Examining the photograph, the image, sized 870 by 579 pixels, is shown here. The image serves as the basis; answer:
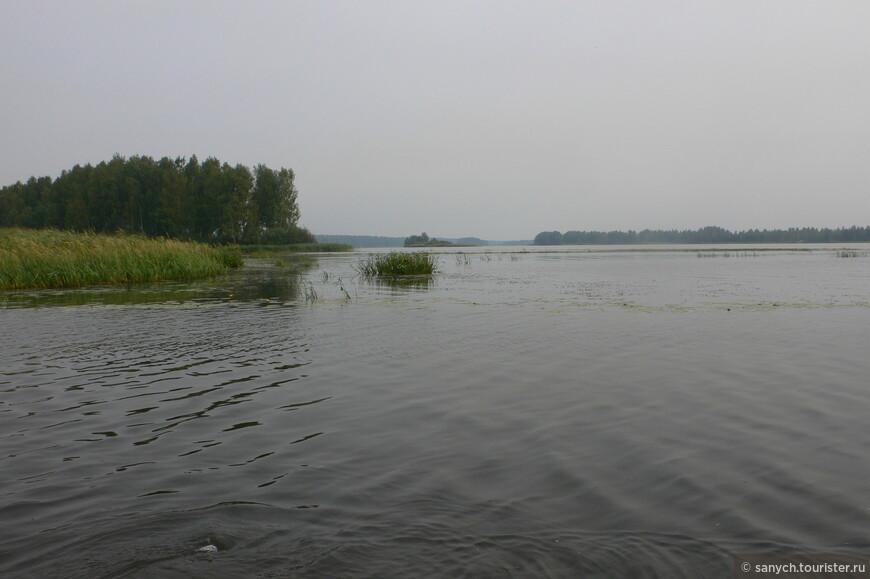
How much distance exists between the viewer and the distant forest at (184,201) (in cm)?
8475

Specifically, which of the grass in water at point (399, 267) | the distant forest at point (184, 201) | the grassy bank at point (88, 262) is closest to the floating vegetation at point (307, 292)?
the grass in water at point (399, 267)

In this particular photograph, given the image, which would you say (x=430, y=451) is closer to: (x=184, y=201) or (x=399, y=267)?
(x=399, y=267)

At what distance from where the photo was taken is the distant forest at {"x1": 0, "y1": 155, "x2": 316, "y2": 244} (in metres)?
84.8

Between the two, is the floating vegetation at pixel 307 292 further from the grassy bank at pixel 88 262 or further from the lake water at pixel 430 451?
the lake water at pixel 430 451

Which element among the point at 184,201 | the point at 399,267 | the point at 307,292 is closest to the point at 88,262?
the point at 307,292

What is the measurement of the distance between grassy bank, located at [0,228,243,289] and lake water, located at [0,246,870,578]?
13180 millimetres

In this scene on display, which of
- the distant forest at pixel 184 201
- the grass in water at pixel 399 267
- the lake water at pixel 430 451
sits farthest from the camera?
the distant forest at pixel 184 201

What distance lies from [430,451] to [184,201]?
291 ft

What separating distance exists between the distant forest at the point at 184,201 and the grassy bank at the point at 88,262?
57.2 metres

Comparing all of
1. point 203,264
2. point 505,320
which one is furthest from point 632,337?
point 203,264

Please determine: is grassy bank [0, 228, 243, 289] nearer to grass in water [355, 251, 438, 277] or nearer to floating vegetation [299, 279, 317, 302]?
floating vegetation [299, 279, 317, 302]

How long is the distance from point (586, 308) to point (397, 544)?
42.5ft

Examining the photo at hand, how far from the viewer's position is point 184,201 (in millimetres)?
84875

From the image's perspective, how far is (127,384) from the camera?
25.7 ft
